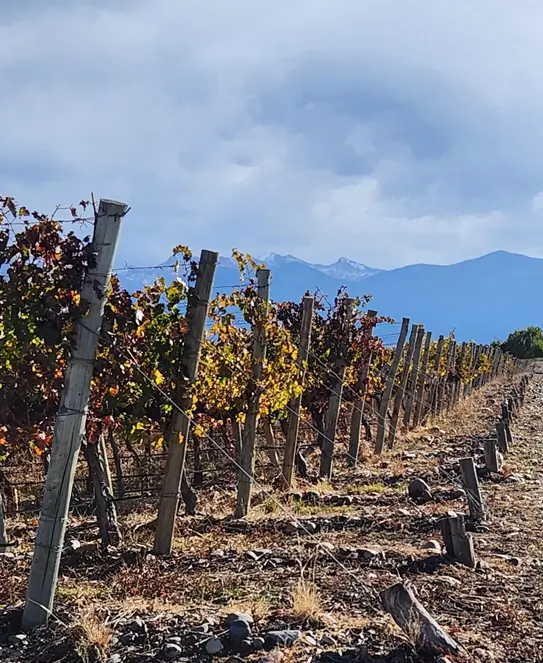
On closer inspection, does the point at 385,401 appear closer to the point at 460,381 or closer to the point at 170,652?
the point at 170,652

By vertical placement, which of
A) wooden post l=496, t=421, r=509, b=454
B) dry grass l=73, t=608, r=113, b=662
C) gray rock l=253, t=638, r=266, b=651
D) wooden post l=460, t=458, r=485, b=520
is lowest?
dry grass l=73, t=608, r=113, b=662

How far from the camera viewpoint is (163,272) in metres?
6.94

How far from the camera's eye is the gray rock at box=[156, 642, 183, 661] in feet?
11.5

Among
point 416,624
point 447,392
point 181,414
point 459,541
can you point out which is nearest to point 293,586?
point 416,624

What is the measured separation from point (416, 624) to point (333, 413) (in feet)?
26.6

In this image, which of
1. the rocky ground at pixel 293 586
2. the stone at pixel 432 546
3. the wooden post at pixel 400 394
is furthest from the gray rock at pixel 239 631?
the wooden post at pixel 400 394

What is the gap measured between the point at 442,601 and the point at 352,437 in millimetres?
8432

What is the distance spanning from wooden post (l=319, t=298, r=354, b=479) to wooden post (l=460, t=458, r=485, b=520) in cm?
400

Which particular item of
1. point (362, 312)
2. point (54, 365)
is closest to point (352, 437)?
point (362, 312)

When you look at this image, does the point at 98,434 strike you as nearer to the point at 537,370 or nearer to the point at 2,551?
the point at 2,551

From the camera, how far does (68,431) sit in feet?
13.3

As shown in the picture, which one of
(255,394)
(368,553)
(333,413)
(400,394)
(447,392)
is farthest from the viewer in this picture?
(447,392)

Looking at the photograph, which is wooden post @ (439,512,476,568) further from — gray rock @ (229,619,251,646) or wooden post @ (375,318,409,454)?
A: wooden post @ (375,318,409,454)

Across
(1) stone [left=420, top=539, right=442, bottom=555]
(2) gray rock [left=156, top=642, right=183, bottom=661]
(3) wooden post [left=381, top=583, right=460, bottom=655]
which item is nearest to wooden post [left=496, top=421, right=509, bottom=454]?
(1) stone [left=420, top=539, right=442, bottom=555]
